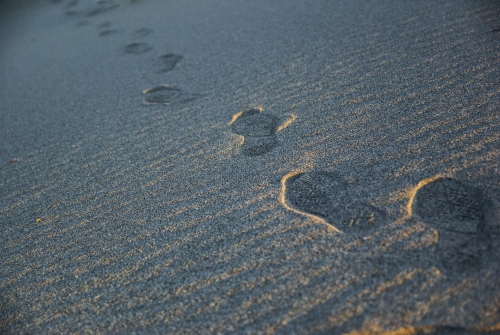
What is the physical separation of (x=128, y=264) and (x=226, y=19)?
2.22 m

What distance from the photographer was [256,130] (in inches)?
69.6

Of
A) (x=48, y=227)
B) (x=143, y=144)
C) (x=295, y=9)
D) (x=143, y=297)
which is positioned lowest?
(x=143, y=297)

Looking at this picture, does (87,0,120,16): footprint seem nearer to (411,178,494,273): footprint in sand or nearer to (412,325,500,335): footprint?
(411,178,494,273): footprint in sand

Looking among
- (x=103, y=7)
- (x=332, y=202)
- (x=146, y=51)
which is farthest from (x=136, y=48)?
(x=332, y=202)

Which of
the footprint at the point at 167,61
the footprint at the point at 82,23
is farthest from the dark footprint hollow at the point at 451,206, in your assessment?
the footprint at the point at 82,23

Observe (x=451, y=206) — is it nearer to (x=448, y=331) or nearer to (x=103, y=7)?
(x=448, y=331)

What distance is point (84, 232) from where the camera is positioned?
147 centimetres

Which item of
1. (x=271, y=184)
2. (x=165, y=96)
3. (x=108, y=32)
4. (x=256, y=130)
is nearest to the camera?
(x=271, y=184)

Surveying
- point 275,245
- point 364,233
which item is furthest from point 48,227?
point 364,233

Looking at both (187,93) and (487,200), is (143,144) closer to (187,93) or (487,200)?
(187,93)

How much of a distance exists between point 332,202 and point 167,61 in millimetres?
1651

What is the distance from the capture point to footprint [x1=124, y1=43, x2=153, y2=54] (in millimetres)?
2817

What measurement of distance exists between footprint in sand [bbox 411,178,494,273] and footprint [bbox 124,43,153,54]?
85.0 inches

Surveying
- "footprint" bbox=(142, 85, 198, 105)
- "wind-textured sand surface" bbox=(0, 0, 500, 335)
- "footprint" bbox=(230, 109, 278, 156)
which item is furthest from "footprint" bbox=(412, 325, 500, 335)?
"footprint" bbox=(142, 85, 198, 105)
